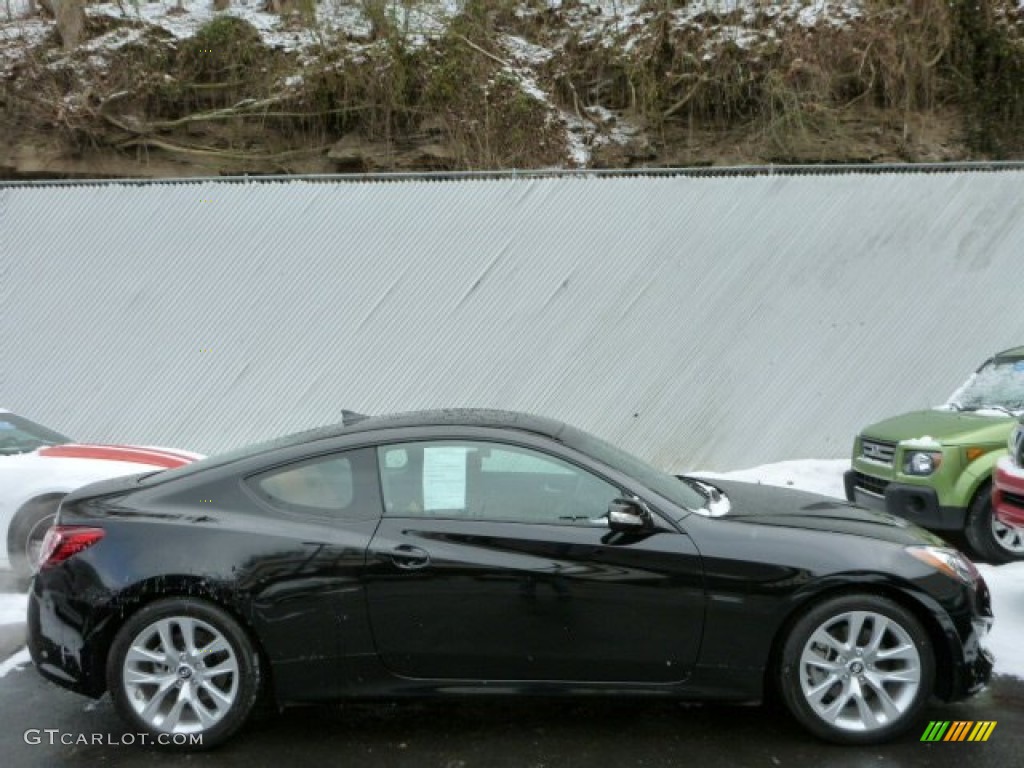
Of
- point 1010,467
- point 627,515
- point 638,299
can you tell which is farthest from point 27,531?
point 1010,467

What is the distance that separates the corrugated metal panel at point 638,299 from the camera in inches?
364

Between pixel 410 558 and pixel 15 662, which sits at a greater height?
pixel 410 558

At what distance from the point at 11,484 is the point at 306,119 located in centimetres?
944

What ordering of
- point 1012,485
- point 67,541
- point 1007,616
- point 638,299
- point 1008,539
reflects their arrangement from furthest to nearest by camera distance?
point 638,299 < point 1008,539 < point 1012,485 < point 1007,616 < point 67,541

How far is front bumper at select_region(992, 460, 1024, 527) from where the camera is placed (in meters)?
5.32

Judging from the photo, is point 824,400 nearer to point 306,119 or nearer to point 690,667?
point 690,667

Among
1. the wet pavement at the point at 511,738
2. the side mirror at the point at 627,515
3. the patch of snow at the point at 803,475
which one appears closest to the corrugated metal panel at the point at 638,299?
the patch of snow at the point at 803,475

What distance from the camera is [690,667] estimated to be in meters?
3.58

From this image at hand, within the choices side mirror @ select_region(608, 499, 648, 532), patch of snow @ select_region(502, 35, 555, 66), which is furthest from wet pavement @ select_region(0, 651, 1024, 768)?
patch of snow @ select_region(502, 35, 555, 66)

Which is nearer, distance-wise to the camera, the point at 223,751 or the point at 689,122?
the point at 223,751

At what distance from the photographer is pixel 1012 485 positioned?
17.7 feet

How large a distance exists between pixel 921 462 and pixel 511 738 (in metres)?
4.17

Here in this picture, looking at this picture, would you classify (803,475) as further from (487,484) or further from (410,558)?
(410,558)

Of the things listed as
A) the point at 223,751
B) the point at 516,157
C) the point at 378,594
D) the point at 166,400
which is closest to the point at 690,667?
the point at 378,594
